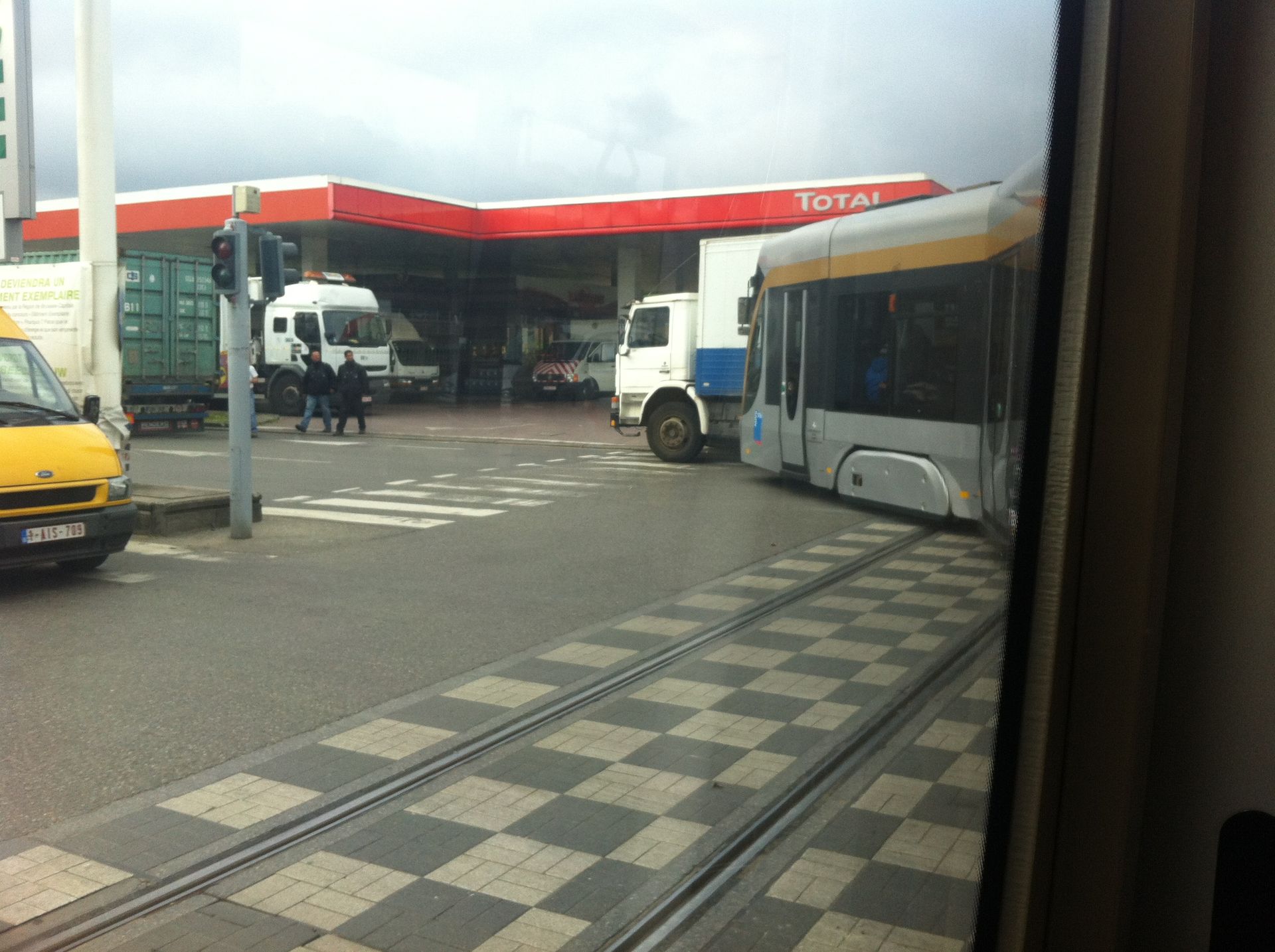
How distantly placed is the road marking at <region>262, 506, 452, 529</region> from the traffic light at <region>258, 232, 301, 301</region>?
204 cm

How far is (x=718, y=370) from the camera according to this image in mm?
11812

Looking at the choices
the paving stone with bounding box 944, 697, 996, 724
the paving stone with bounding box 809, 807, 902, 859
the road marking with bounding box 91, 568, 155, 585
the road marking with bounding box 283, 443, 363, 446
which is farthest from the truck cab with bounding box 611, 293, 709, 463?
the paving stone with bounding box 944, 697, 996, 724

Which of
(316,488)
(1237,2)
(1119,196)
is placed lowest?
(316,488)

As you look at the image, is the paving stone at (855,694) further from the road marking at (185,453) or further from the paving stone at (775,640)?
the road marking at (185,453)

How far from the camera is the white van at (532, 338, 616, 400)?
5.91 meters

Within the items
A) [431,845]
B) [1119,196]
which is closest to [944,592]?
[1119,196]

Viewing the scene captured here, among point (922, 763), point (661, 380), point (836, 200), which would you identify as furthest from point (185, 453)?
point (836, 200)

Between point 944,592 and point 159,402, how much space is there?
11.7m

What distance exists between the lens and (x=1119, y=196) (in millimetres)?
1363

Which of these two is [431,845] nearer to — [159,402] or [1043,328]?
→ [1043,328]

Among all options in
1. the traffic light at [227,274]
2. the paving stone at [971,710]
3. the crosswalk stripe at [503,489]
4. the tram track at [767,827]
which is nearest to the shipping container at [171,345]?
the traffic light at [227,274]

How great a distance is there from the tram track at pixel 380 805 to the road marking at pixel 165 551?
4079 mm

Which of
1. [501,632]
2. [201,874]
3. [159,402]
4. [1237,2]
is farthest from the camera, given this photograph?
[159,402]

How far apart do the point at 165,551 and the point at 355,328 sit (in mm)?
2977
